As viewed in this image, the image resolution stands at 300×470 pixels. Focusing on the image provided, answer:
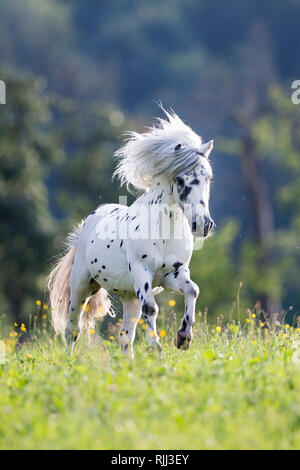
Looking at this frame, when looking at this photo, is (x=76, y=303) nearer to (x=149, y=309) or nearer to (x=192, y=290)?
(x=149, y=309)

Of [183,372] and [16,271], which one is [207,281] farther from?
[183,372]

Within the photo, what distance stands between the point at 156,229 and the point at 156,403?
8.33 feet

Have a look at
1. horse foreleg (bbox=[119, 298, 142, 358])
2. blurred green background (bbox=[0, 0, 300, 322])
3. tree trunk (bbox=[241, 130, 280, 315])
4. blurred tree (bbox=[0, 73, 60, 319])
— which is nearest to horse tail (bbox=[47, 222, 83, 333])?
horse foreleg (bbox=[119, 298, 142, 358])

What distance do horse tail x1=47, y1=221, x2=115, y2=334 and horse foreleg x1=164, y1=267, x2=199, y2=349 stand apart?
221 centimetres

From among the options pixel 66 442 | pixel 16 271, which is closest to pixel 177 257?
pixel 66 442

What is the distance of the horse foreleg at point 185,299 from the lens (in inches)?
291

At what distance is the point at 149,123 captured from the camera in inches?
1353

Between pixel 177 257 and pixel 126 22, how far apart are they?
62281 millimetres

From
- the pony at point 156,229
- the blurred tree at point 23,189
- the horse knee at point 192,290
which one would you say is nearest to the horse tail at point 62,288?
the pony at point 156,229

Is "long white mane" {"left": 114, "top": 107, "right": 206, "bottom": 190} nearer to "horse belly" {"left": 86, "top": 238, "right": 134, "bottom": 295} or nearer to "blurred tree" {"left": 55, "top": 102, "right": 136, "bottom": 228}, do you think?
"horse belly" {"left": 86, "top": 238, "right": 134, "bottom": 295}

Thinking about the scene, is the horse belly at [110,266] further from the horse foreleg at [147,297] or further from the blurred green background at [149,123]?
the blurred green background at [149,123]

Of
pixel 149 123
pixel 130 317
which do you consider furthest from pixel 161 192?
pixel 149 123

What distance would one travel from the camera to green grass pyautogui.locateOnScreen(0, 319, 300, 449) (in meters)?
5.11

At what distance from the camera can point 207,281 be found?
3297 centimetres
